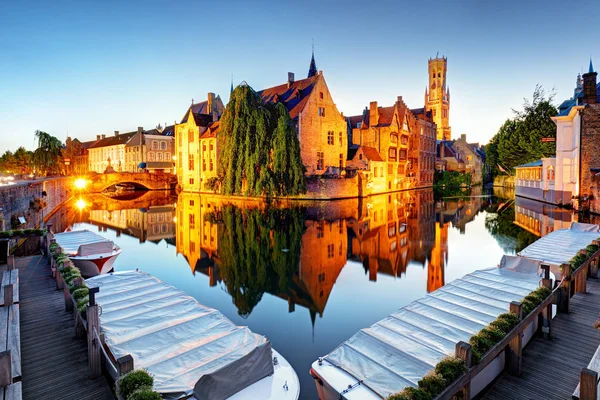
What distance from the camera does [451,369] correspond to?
14.9 ft

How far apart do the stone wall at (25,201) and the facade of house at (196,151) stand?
66.2ft

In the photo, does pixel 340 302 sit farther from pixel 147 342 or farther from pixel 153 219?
pixel 153 219

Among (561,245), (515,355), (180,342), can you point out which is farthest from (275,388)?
(561,245)

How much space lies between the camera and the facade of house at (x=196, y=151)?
164 feet

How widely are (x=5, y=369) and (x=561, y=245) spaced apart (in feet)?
50.1

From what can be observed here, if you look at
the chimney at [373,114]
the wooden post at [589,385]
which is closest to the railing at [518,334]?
the wooden post at [589,385]

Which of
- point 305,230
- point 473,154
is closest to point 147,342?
point 305,230

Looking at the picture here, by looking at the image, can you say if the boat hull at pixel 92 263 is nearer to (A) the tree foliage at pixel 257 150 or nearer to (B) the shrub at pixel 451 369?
(B) the shrub at pixel 451 369

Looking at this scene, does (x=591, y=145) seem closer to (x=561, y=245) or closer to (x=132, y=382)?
(x=561, y=245)

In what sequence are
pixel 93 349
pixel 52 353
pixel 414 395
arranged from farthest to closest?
pixel 52 353
pixel 93 349
pixel 414 395

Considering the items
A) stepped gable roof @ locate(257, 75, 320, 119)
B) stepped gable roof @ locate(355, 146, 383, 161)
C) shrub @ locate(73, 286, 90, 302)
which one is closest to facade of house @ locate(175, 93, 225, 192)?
stepped gable roof @ locate(257, 75, 320, 119)

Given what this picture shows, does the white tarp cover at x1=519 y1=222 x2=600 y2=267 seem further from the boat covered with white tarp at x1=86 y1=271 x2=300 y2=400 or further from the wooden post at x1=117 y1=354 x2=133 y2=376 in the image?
the wooden post at x1=117 y1=354 x2=133 y2=376

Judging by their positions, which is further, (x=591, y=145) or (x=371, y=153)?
(x=371, y=153)

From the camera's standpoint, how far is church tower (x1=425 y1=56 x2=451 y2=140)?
384 feet
